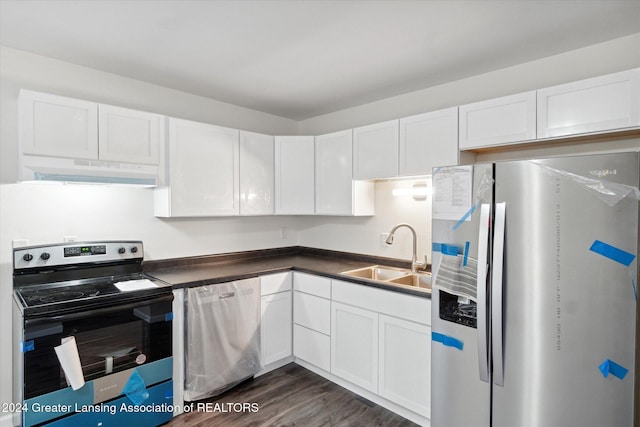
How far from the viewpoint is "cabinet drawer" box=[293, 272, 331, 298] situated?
2.81m

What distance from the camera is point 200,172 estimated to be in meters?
2.82

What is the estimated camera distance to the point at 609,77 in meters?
1.79

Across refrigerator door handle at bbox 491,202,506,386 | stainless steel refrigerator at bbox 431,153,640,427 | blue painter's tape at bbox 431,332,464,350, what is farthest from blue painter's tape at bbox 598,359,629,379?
blue painter's tape at bbox 431,332,464,350

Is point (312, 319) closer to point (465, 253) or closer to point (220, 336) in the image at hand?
point (220, 336)

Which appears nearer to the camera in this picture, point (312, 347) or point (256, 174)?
point (312, 347)

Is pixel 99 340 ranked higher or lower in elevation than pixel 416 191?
lower

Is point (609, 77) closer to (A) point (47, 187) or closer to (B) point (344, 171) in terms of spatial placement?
(B) point (344, 171)

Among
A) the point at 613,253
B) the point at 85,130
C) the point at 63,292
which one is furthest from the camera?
the point at 85,130

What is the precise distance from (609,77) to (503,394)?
1722mm

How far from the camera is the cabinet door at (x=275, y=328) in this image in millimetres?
2885

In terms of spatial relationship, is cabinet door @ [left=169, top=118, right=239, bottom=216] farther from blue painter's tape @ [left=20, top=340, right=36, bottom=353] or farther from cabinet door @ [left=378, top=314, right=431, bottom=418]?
cabinet door @ [left=378, top=314, right=431, bottom=418]

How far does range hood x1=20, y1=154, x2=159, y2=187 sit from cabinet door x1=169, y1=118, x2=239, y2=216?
0.67 ft

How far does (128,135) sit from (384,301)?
2.16m

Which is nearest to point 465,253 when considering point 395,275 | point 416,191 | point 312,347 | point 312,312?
point 416,191
